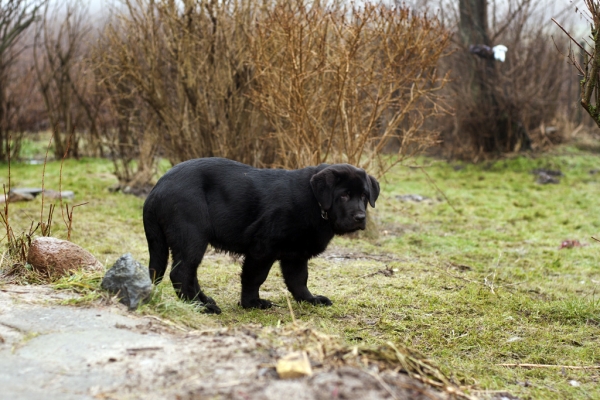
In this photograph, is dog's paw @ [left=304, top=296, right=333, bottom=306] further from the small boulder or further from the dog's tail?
the small boulder

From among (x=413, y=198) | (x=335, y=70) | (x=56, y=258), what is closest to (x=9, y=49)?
(x=413, y=198)

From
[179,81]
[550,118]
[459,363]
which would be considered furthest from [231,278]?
[550,118]

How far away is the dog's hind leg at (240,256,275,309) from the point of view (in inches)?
236

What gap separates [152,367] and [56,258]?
263cm

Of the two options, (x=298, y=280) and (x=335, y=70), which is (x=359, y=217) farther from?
(x=335, y=70)

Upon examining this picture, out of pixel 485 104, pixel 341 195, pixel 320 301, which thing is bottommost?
pixel 320 301

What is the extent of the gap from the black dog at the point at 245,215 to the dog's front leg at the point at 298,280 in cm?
27

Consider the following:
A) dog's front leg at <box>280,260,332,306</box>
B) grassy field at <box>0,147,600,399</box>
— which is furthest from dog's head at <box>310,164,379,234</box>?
grassy field at <box>0,147,600,399</box>

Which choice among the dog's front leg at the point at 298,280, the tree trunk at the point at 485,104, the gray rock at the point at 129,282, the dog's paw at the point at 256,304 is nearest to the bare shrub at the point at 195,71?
the dog's front leg at the point at 298,280

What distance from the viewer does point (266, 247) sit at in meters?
5.84

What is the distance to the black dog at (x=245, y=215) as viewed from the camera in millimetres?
5660

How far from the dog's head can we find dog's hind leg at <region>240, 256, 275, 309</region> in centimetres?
71

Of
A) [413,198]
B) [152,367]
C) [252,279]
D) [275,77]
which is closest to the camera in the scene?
[152,367]

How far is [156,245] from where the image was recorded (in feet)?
19.1
